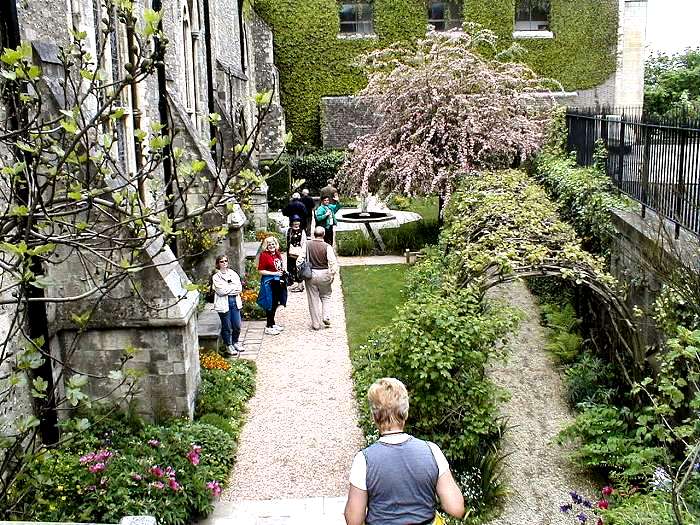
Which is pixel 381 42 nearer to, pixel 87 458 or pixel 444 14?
pixel 444 14

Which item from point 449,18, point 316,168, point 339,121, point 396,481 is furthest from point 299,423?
point 449,18

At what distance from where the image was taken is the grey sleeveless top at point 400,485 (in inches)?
153

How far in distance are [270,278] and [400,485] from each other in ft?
27.4

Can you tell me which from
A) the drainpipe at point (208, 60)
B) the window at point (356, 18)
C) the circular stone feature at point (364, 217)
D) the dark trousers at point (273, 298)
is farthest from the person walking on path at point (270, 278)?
the window at point (356, 18)

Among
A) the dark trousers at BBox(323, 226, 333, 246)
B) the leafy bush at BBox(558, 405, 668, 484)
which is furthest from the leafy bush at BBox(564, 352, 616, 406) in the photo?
the dark trousers at BBox(323, 226, 333, 246)

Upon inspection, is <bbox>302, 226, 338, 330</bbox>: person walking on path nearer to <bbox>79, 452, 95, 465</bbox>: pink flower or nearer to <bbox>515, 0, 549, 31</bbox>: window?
<bbox>79, 452, 95, 465</bbox>: pink flower

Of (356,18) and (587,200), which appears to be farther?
(356,18)

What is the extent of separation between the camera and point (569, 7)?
91.4 feet

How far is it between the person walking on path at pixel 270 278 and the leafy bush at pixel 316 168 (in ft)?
45.2

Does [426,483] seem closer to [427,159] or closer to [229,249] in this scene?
[229,249]

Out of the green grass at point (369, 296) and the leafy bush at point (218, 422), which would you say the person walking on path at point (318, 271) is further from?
the leafy bush at point (218, 422)

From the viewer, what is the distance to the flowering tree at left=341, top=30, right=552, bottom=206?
16531mm

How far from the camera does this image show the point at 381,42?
27844 millimetres

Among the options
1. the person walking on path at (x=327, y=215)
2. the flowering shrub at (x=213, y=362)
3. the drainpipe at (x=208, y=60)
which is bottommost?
the flowering shrub at (x=213, y=362)
